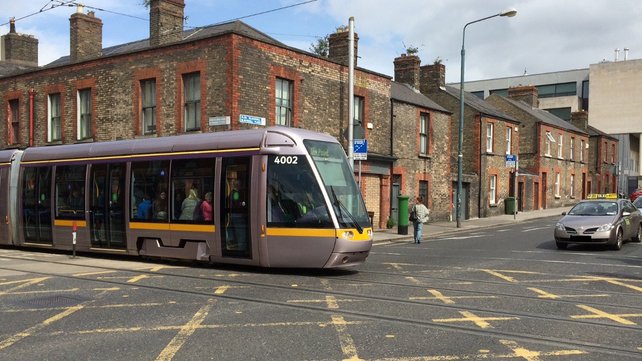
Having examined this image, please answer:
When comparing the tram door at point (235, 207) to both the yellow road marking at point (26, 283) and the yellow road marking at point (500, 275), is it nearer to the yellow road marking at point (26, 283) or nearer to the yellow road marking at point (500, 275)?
the yellow road marking at point (26, 283)

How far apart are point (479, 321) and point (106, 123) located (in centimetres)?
1778

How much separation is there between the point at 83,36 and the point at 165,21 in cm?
458

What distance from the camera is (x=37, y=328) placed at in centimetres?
657

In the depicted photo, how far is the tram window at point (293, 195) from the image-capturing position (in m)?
10.4

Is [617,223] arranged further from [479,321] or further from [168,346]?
[168,346]

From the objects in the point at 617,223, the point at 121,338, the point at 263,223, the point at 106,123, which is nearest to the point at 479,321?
the point at 121,338

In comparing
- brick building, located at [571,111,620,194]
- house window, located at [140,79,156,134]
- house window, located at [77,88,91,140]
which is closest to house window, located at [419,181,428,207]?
house window, located at [140,79,156,134]

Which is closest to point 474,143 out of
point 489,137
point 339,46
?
point 489,137

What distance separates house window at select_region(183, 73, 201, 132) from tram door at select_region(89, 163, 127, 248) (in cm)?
590

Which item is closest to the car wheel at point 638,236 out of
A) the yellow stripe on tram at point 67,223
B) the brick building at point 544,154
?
the yellow stripe on tram at point 67,223

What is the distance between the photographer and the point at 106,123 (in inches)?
836

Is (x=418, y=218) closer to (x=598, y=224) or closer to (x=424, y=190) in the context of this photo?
(x=598, y=224)

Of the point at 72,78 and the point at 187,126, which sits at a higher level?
the point at 72,78

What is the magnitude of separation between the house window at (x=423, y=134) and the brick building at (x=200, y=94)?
438 millimetres
